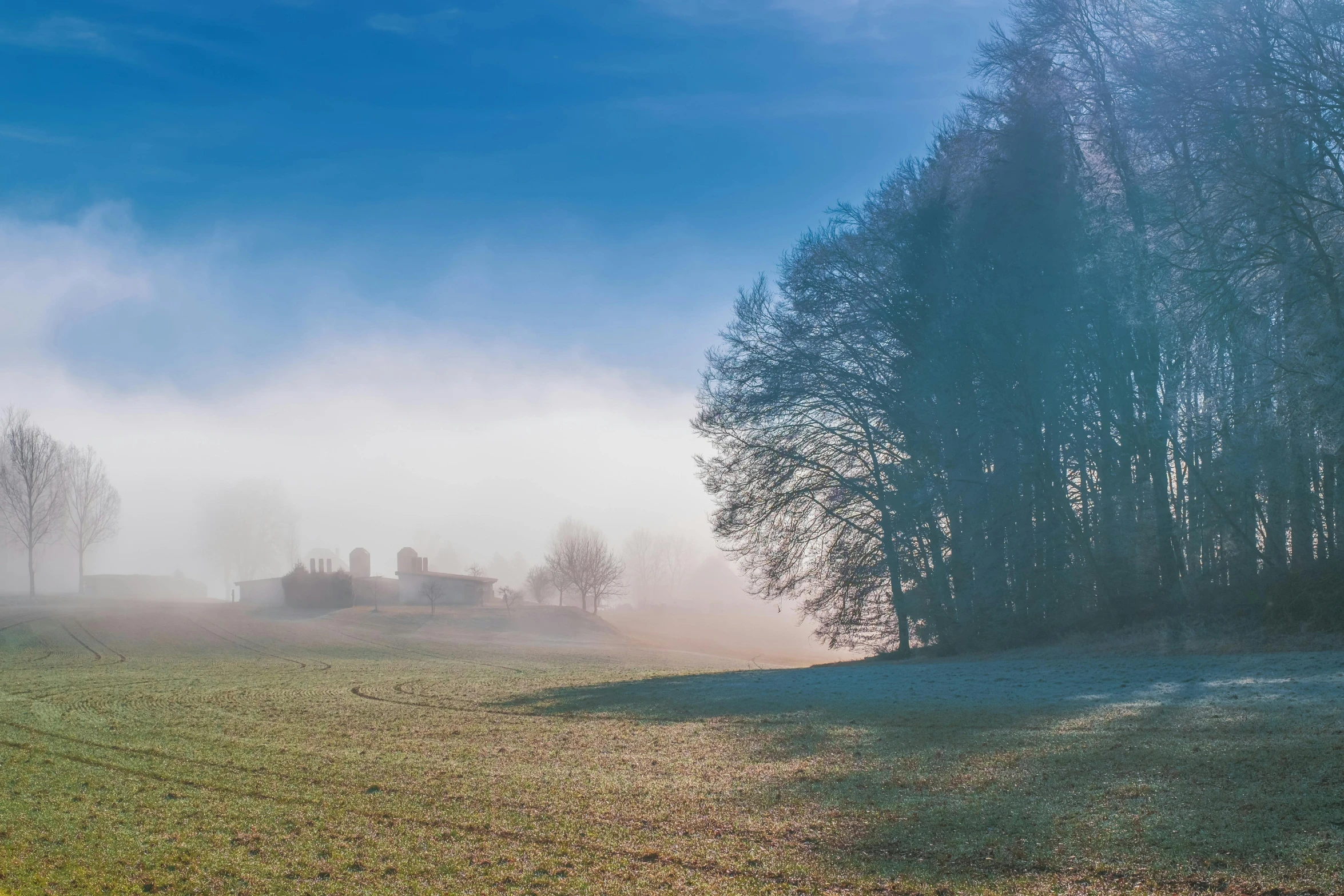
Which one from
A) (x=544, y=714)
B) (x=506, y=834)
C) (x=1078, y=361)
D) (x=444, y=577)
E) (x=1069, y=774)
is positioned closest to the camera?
(x=506, y=834)

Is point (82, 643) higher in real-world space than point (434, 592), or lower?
higher

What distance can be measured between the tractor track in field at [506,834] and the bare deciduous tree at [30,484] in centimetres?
6905

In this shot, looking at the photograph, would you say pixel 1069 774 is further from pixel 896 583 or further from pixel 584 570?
pixel 584 570

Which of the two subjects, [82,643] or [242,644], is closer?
[82,643]

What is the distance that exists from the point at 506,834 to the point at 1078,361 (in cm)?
1980

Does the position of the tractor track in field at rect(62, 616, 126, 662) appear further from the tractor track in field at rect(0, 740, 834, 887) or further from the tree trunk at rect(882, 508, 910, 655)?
the tractor track in field at rect(0, 740, 834, 887)

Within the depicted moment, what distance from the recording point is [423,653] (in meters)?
38.4

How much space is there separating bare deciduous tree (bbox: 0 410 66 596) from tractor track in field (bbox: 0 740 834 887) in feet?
227

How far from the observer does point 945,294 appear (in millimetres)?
24016

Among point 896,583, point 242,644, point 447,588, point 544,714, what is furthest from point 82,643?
point 447,588

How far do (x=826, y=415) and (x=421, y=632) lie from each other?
1526 inches

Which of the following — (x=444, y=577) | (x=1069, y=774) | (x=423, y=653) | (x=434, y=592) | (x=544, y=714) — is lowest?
(x=423, y=653)

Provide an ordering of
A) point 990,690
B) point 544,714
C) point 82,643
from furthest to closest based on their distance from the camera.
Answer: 1. point 82,643
2. point 990,690
3. point 544,714

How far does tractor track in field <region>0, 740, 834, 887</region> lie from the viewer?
535cm
